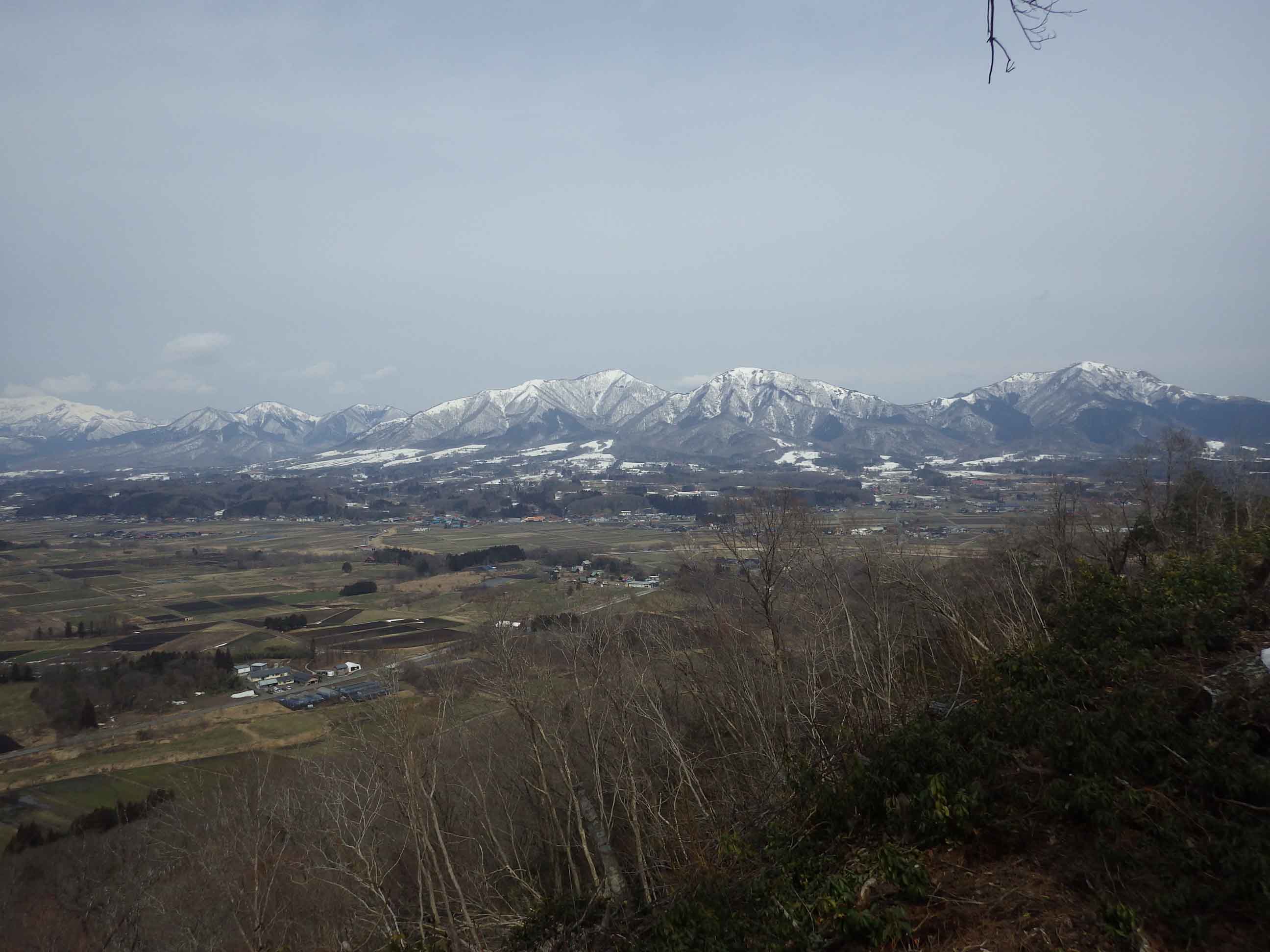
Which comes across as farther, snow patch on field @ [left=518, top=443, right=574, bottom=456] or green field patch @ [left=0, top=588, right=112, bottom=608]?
snow patch on field @ [left=518, top=443, right=574, bottom=456]

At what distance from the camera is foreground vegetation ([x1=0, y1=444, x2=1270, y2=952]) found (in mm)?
4309

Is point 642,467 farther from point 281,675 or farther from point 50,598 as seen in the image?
point 281,675

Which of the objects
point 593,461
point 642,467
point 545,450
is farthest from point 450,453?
point 642,467

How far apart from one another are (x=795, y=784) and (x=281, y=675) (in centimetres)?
2766

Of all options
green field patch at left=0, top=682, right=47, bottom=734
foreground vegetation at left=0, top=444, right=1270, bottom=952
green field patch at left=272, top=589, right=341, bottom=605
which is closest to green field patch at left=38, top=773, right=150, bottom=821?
foreground vegetation at left=0, top=444, right=1270, bottom=952

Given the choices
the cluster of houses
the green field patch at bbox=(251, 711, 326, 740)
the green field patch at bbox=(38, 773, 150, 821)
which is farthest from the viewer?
the cluster of houses

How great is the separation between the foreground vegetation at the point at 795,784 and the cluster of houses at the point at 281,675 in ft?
29.4

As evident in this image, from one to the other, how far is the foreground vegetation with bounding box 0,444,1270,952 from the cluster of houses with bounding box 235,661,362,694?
8957 millimetres

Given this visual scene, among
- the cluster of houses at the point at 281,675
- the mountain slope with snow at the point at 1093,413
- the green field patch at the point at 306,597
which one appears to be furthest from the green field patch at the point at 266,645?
the mountain slope with snow at the point at 1093,413

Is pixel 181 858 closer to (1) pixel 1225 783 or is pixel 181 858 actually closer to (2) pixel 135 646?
(1) pixel 1225 783

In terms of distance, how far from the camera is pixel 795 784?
21.5 ft

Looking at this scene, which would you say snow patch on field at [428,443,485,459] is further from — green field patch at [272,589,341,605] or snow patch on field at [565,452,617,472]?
green field patch at [272,589,341,605]

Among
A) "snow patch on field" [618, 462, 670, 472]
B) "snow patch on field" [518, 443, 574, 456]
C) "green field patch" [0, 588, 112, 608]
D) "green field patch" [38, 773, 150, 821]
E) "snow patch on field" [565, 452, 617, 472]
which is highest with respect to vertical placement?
"snow patch on field" [518, 443, 574, 456]

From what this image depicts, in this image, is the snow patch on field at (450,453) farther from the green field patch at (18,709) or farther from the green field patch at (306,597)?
the green field patch at (18,709)
